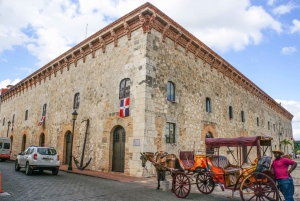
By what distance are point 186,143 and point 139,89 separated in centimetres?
449

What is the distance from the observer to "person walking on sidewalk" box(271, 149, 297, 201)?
5395 mm

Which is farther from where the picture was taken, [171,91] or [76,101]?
[76,101]

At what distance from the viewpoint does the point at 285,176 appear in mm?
5480

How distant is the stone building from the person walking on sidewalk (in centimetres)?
622

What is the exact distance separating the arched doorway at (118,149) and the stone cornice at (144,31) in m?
5.24

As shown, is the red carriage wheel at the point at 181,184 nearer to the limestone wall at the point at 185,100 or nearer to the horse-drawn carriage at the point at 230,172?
the horse-drawn carriage at the point at 230,172

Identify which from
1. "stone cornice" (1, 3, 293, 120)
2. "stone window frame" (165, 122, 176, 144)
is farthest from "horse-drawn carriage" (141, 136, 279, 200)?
"stone cornice" (1, 3, 293, 120)

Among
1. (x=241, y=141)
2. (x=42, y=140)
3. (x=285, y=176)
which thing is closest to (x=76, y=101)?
(x=42, y=140)

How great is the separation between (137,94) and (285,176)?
7.60m

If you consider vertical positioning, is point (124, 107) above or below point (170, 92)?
below

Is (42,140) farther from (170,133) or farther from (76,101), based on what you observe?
(170,133)

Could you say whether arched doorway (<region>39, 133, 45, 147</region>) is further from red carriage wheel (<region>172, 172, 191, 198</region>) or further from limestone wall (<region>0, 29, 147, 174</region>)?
red carriage wheel (<region>172, 172, 191, 198</region>)

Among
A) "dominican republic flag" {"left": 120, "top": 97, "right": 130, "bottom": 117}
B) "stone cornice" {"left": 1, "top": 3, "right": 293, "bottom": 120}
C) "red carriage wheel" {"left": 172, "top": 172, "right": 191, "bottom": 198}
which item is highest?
"stone cornice" {"left": 1, "top": 3, "right": 293, "bottom": 120}

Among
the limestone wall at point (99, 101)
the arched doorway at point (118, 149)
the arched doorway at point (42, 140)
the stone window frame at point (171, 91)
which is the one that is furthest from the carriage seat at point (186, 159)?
the arched doorway at point (42, 140)
